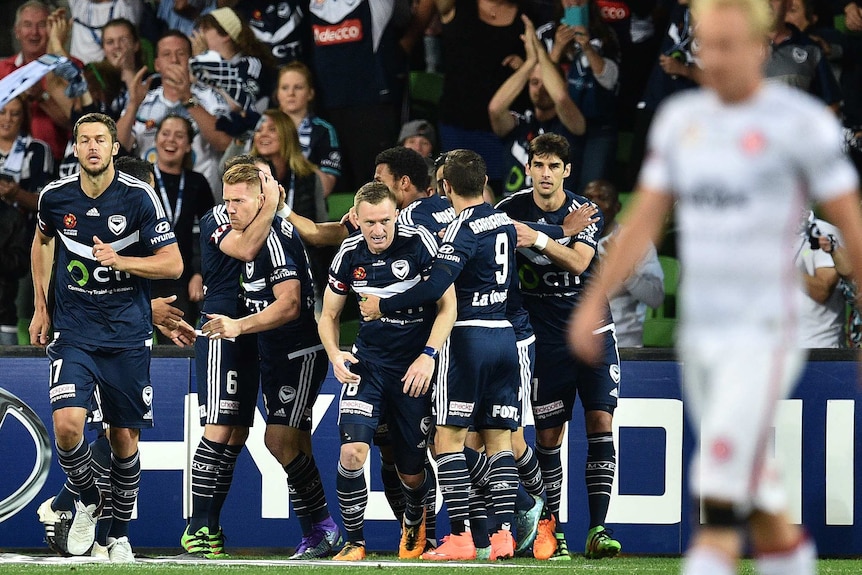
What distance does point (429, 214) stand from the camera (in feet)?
26.7

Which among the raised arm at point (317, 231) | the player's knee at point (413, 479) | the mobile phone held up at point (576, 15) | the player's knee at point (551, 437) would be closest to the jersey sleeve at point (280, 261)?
the raised arm at point (317, 231)

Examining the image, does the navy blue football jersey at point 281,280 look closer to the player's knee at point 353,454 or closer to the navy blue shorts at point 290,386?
the navy blue shorts at point 290,386

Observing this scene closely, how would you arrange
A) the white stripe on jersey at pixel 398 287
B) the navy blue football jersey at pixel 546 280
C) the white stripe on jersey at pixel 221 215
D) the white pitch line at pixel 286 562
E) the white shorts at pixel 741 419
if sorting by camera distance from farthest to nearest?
the navy blue football jersey at pixel 546 280 < the white stripe on jersey at pixel 221 215 < the white stripe on jersey at pixel 398 287 < the white pitch line at pixel 286 562 < the white shorts at pixel 741 419

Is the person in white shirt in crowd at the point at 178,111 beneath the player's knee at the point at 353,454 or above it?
above

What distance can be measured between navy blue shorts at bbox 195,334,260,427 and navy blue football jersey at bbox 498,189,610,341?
1760mm

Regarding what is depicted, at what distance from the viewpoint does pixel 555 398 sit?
8531mm

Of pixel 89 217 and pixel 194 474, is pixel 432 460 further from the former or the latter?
pixel 89 217

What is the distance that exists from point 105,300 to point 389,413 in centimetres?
178

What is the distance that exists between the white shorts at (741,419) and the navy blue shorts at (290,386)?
181 inches

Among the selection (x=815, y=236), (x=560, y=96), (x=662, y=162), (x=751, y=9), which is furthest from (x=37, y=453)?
(x=751, y=9)

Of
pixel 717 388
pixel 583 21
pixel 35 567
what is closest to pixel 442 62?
pixel 583 21

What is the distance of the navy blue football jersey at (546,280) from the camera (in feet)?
27.6

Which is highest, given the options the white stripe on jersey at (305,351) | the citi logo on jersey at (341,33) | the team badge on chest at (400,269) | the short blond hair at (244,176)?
the citi logo on jersey at (341,33)

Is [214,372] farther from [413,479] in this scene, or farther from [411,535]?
[411,535]
